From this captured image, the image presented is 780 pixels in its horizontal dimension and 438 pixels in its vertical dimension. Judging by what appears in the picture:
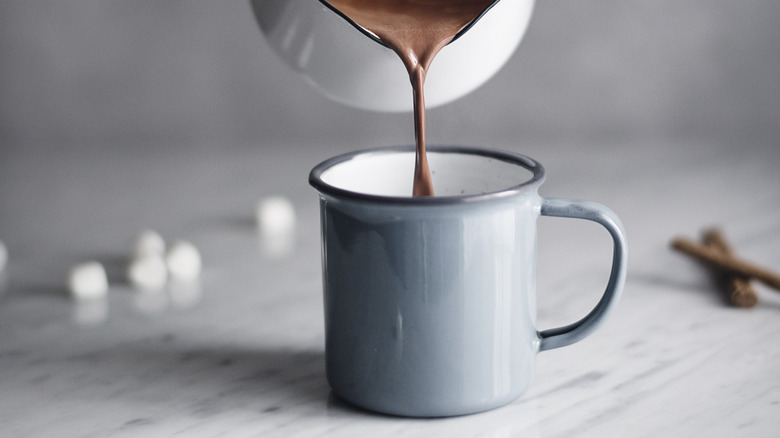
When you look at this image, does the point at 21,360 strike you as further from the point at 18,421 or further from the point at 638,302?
the point at 638,302

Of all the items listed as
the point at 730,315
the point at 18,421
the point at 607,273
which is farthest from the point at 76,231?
the point at 730,315

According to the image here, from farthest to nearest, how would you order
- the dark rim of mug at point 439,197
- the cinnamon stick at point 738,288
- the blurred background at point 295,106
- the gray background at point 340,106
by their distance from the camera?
the gray background at point 340,106
the blurred background at point 295,106
the cinnamon stick at point 738,288
the dark rim of mug at point 439,197

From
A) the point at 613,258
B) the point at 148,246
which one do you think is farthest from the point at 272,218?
the point at 613,258

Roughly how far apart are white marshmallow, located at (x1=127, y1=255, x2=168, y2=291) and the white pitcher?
14.7 inches

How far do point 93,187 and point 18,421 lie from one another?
0.85 m

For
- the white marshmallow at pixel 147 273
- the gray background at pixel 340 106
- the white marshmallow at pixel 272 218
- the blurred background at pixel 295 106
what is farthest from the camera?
the gray background at pixel 340 106

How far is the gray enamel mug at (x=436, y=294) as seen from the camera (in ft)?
2.15

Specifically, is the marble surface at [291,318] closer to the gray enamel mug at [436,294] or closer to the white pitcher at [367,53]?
the gray enamel mug at [436,294]

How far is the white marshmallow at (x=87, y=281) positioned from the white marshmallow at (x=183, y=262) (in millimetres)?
81

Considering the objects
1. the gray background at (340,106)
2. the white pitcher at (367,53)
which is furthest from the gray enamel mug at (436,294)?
the gray background at (340,106)

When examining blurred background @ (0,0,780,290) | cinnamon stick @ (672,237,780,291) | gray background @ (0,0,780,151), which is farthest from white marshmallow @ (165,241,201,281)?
gray background @ (0,0,780,151)

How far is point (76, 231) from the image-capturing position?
129 cm

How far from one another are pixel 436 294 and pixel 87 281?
1.72 feet

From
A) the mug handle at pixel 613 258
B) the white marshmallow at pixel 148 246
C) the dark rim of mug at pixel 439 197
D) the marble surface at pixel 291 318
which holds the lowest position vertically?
the marble surface at pixel 291 318
